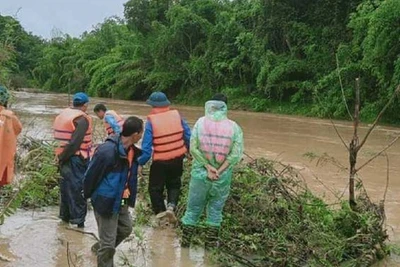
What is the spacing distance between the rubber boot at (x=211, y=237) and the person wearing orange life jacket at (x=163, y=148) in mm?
654

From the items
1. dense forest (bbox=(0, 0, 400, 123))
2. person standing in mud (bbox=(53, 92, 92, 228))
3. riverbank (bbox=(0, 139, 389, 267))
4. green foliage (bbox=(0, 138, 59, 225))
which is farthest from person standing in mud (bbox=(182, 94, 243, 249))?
dense forest (bbox=(0, 0, 400, 123))

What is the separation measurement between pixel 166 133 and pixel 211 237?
1.30 meters

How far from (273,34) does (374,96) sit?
8808 millimetres

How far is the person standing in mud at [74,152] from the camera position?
6.36 meters

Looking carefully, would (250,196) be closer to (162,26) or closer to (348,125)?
(348,125)

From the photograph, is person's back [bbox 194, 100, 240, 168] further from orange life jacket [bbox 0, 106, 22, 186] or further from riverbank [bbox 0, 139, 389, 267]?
orange life jacket [bbox 0, 106, 22, 186]

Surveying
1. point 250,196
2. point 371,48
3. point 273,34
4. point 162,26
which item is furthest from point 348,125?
point 162,26

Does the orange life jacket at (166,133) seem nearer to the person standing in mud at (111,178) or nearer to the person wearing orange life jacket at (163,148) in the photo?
the person wearing orange life jacket at (163,148)

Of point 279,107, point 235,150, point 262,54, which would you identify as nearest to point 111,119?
point 235,150

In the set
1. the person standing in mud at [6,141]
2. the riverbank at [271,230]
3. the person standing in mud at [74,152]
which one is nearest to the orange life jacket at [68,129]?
the person standing in mud at [74,152]

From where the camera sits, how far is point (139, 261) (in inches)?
209

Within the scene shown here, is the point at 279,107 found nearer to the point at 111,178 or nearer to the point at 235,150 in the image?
the point at 235,150

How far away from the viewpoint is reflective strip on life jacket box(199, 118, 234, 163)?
5.53 meters

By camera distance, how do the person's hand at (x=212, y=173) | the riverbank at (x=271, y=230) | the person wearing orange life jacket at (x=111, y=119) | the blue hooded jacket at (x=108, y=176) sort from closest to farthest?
the blue hooded jacket at (x=108, y=176) < the riverbank at (x=271, y=230) < the person's hand at (x=212, y=173) < the person wearing orange life jacket at (x=111, y=119)
